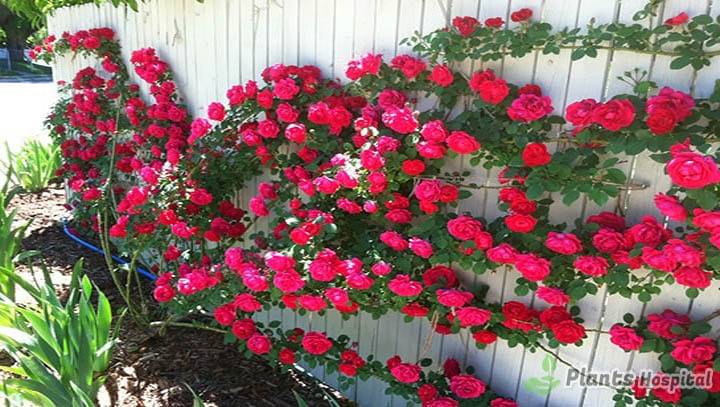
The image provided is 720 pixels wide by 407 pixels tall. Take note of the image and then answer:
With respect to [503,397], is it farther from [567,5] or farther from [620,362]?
[567,5]

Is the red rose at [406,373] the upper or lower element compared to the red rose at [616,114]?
lower

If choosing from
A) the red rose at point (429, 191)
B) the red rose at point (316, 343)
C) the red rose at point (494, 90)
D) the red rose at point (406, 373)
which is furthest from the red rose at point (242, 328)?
the red rose at point (494, 90)

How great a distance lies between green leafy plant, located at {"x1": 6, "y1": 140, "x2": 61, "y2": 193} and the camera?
4988mm

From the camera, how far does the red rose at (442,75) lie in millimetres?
1831

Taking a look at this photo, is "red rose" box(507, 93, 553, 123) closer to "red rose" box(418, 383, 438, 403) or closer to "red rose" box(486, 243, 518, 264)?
"red rose" box(486, 243, 518, 264)

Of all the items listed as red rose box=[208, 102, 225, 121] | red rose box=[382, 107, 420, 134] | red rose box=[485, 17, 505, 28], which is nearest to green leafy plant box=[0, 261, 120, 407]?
red rose box=[208, 102, 225, 121]

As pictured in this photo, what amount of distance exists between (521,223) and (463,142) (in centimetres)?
30

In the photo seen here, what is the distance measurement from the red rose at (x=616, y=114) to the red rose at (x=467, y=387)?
976 millimetres

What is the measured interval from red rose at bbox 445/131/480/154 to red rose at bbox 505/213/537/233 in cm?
24

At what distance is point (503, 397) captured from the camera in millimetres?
2004

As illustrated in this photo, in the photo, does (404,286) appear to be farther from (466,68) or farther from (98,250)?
(98,250)

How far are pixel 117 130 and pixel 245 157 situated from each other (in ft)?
4.50

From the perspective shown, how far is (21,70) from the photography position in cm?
2362

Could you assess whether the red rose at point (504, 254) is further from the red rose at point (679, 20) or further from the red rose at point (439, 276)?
the red rose at point (679, 20)
